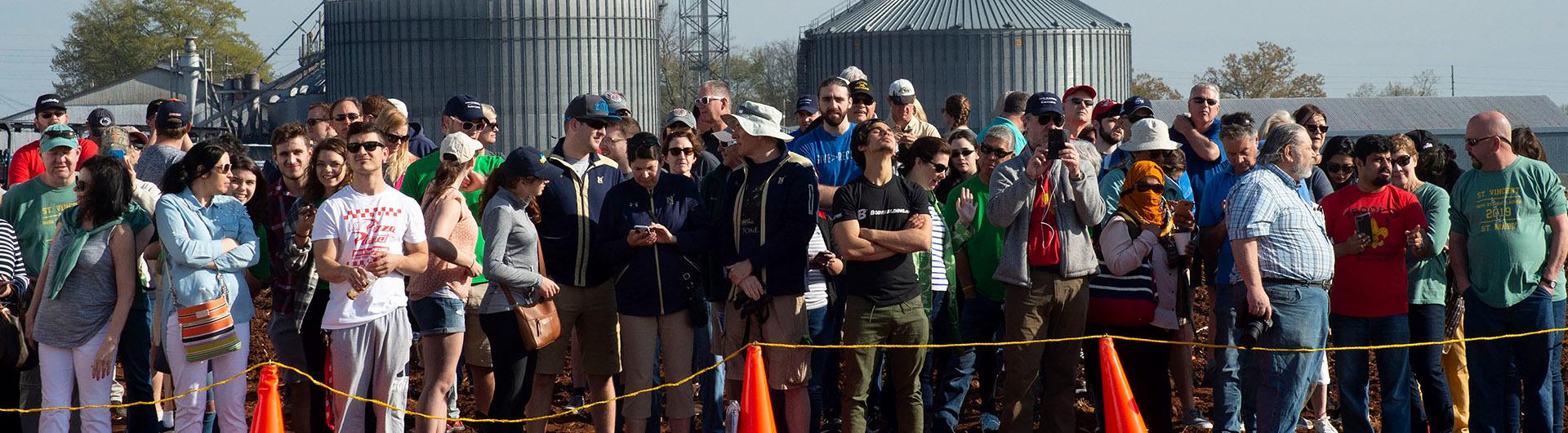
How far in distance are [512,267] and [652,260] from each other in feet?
2.11

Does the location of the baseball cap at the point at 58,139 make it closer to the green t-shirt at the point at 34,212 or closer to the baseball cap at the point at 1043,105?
the green t-shirt at the point at 34,212

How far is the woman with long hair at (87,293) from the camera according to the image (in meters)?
6.50

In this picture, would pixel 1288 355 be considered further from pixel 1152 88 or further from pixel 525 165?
pixel 1152 88

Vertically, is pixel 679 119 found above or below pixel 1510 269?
above

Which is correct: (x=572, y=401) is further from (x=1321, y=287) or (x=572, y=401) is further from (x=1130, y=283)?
(x=1321, y=287)

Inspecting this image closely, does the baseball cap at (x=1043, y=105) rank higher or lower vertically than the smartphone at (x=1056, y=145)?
higher

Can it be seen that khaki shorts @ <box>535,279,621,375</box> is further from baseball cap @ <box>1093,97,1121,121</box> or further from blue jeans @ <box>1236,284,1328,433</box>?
baseball cap @ <box>1093,97,1121,121</box>

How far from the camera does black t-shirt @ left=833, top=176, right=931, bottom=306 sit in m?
6.50

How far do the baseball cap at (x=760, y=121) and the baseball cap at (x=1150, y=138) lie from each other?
1.80 metres

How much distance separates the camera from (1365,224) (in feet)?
21.3

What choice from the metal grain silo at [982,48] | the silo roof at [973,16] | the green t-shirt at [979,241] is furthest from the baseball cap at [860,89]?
the silo roof at [973,16]

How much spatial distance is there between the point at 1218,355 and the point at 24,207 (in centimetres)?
597

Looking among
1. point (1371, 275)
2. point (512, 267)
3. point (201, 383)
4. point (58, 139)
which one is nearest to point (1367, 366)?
point (1371, 275)

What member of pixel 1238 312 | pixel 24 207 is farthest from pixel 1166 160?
pixel 24 207
